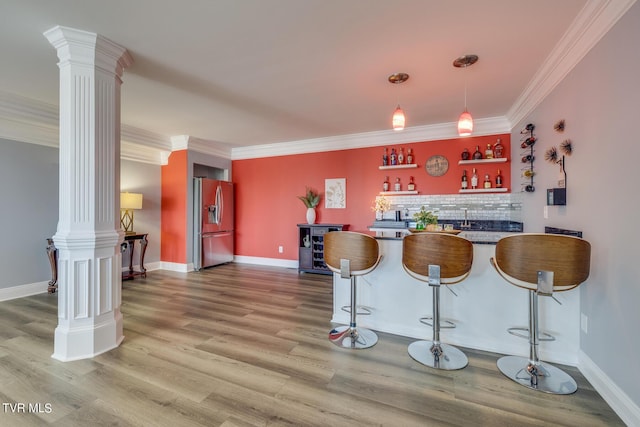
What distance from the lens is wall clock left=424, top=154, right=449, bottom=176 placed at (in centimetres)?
442

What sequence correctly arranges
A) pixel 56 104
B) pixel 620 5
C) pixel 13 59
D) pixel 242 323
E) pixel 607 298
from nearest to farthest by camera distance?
pixel 620 5 < pixel 607 298 < pixel 13 59 < pixel 242 323 < pixel 56 104

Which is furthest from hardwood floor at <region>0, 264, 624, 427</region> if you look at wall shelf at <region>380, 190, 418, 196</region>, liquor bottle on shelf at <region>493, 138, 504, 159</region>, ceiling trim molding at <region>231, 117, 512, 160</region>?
ceiling trim molding at <region>231, 117, 512, 160</region>

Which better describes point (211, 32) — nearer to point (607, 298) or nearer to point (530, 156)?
point (607, 298)

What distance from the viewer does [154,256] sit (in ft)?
17.2

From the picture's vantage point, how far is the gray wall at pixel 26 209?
3467mm

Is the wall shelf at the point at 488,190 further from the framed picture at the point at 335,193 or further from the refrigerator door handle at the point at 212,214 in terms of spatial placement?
the refrigerator door handle at the point at 212,214

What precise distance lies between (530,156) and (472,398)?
2.81 m

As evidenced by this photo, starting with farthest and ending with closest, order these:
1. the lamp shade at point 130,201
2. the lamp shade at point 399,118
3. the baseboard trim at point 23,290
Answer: the lamp shade at point 130,201 → the baseboard trim at point 23,290 → the lamp shade at point 399,118

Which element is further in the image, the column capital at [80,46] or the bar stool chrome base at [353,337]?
the bar stool chrome base at [353,337]

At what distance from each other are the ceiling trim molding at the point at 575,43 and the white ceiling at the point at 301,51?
1.4 inches

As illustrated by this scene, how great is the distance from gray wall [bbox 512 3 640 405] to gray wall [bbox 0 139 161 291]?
604cm

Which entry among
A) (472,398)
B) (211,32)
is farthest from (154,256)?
(472,398)

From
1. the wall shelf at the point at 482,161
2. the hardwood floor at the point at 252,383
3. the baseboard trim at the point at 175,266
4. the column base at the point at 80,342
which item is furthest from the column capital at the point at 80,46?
the wall shelf at the point at 482,161

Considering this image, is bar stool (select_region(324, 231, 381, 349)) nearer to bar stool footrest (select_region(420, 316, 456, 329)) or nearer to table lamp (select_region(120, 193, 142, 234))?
bar stool footrest (select_region(420, 316, 456, 329))
